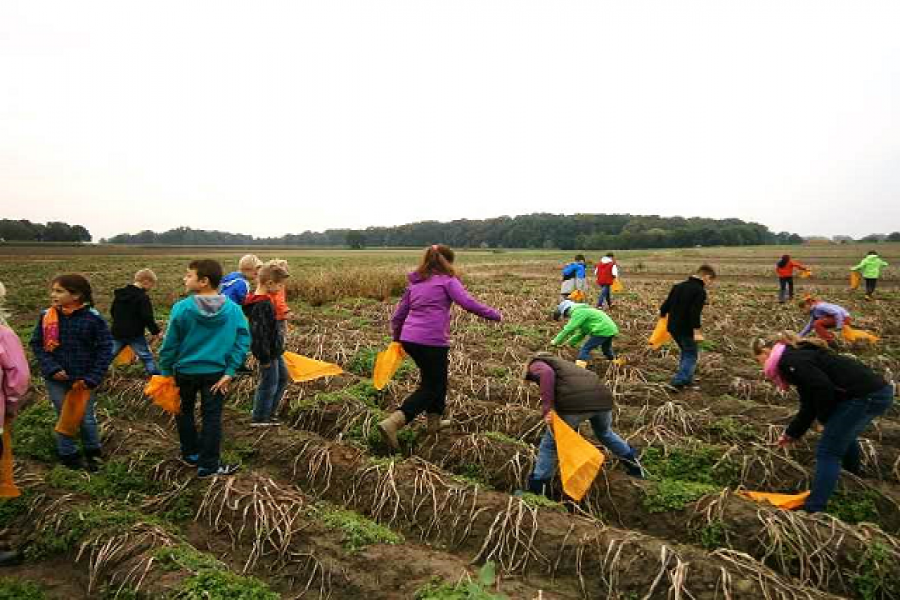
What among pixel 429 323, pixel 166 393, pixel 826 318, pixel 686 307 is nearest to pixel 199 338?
pixel 166 393

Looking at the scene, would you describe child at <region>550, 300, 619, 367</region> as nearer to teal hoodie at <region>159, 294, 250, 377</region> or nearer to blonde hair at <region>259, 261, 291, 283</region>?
blonde hair at <region>259, 261, 291, 283</region>

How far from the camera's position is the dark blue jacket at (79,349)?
462cm

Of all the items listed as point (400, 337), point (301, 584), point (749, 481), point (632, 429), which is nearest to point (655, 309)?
point (632, 429)

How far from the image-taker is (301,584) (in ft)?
11.5

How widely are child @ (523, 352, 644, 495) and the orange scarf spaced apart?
4.17m

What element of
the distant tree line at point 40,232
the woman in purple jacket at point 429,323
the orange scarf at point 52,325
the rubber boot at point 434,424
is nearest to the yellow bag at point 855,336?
the woman in purple jacket at point 429,323

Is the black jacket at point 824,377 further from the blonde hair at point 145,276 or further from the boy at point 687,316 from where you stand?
the blonde hair at point 145,276

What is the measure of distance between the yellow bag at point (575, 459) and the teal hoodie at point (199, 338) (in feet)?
9.31

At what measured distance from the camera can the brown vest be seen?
168 inches

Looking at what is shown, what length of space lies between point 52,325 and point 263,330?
1.80 metres

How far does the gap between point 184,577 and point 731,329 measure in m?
11.2

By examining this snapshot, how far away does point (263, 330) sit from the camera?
17.5 feet

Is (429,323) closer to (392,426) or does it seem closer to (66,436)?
(392,426)

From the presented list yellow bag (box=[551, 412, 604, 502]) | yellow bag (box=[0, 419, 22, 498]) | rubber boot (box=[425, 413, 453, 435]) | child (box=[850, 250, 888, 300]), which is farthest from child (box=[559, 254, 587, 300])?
yellow bag (box=[0, 419, 22, 498])
